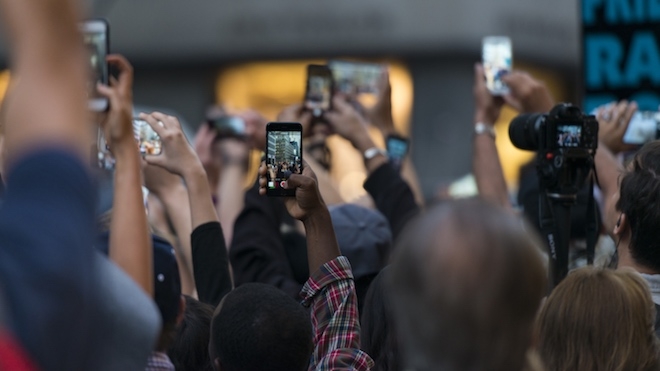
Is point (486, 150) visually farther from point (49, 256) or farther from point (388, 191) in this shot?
point (49, 256)

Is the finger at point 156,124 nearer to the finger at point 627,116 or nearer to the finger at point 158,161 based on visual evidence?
the finger at point 158,161

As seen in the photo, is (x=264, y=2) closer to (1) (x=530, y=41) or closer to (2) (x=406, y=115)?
(2) (x=406, y=115)

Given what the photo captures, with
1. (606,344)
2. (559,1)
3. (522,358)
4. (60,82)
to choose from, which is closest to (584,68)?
(606,344)

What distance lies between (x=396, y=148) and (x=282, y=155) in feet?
7.63

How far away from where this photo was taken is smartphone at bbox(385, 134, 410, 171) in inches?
228

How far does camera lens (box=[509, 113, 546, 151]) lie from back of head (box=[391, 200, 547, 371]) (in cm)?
225

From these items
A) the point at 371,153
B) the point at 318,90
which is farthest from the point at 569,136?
the point at 318,90

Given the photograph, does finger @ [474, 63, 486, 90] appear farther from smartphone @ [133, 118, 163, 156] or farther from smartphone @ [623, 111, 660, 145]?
smartphone @ [133, 118, 163, 156]

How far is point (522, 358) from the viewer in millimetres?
1857

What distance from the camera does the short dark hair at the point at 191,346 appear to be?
3.34m

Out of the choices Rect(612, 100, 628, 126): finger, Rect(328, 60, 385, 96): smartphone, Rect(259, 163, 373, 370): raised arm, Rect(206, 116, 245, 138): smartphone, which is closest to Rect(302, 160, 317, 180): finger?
Rect(259, 163, 373, 370): raised arm

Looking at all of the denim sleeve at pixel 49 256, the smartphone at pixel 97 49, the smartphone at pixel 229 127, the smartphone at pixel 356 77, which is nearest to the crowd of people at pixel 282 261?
the denim sleeve at pixel 49 256

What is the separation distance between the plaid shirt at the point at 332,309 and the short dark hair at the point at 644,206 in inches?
34.8

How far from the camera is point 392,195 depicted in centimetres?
481
